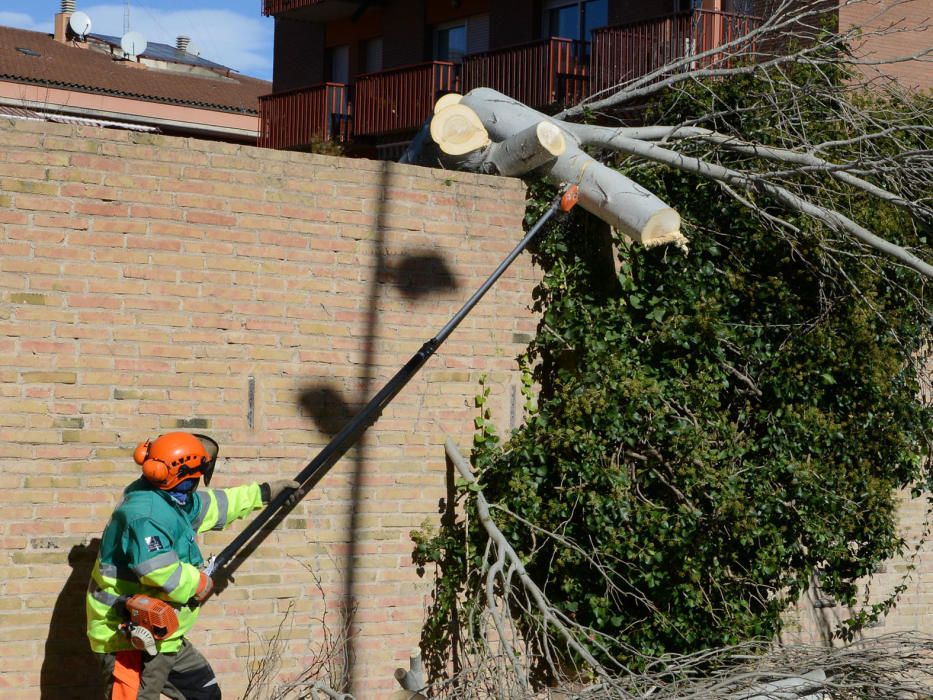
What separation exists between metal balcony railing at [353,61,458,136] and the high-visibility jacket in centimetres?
1490

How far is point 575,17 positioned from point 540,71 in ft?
7.28

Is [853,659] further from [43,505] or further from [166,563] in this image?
[43,505]

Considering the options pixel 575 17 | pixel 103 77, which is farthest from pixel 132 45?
pixel 575 17

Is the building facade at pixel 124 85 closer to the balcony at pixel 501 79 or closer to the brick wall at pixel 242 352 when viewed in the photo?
the balcony at pixel 501 79

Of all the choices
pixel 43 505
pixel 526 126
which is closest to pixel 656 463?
pixel 526 126

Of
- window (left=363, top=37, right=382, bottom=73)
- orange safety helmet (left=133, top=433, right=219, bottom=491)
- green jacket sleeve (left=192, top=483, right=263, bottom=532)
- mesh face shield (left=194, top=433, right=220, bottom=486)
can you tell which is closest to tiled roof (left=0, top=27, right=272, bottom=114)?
window (left=363, top=37, right=382, bottom=73)

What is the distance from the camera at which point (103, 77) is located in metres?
28.8

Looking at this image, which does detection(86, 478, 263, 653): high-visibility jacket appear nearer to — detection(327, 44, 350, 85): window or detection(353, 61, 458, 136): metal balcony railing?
detection(353, 61, 458, 136): metal balcony railing

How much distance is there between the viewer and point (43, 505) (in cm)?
570

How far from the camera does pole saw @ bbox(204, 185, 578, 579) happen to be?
594cm

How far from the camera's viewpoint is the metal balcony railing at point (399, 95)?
64.4 ft

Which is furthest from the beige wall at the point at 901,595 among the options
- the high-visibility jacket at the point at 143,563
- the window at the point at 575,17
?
the window at the point at 575,17

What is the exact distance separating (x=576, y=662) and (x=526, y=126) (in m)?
3.39

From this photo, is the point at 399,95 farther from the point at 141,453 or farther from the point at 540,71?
the point at 141,453
